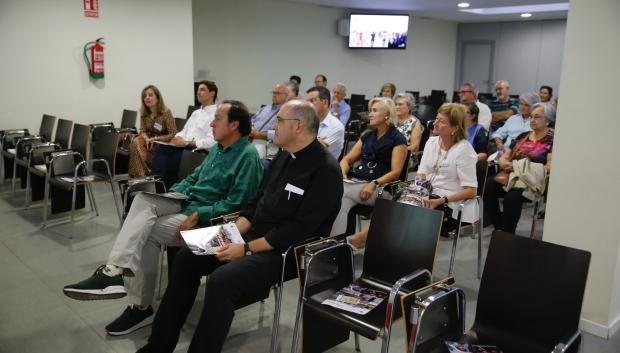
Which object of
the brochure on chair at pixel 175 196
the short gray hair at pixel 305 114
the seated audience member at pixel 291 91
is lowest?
the brochure on chair at pixel 175 196

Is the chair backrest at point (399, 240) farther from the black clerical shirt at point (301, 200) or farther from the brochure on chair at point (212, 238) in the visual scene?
the brochure on chair at point (212, 238)

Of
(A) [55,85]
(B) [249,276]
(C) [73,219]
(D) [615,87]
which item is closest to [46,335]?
(B) [249,276]

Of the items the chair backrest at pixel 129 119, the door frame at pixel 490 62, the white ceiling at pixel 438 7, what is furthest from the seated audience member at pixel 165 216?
the door frame at pixel 490 62

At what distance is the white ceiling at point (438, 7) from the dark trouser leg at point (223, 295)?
9.21m

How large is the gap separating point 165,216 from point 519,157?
3.03 metres

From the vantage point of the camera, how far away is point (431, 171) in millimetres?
3785

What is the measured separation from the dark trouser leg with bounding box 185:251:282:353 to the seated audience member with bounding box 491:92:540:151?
3.90 meters

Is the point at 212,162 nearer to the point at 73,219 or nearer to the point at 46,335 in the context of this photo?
the point at 46,335

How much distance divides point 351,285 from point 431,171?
5.09 ft

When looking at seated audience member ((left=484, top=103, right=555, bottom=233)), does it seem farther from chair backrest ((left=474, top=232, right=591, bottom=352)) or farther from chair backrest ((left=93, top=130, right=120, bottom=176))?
chair backrest ((left=93, top=130, right=120, bottom=176))

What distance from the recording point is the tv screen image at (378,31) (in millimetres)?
11906

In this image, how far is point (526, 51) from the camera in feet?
45.3

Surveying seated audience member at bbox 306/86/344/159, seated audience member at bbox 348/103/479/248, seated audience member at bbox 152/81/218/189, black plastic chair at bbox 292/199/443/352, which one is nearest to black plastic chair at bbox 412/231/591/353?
black plastic chair at bbox 292/199/443/352

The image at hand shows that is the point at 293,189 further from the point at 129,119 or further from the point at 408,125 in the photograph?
the point at 129,119
